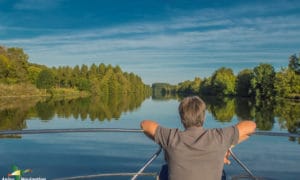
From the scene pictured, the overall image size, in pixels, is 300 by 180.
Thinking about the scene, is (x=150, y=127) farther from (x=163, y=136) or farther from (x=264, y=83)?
(x=264, y=83)

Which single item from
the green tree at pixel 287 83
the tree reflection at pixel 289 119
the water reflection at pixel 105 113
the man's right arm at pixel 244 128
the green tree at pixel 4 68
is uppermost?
the green tree at pixel 4 68

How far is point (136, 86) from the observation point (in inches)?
5472

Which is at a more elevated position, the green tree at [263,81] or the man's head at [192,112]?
the green tree at [263,81]

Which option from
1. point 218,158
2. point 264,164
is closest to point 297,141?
point 264,164

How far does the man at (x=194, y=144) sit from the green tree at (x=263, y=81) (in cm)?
7694

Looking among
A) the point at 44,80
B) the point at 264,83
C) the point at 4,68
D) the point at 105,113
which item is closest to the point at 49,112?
the point at 105,113

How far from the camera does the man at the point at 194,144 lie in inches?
95.7

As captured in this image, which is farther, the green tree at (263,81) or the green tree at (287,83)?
the green tree at (263,81)

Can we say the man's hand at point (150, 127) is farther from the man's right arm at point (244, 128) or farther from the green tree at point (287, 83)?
the green tree at point (287, 83)

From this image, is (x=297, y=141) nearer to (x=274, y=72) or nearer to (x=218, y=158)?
(x=218, y=158)

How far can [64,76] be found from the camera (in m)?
92.2

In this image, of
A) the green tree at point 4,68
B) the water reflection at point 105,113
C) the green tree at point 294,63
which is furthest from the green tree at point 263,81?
the green tree at point 4,68

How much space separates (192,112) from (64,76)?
3639 inches

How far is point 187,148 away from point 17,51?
77843mm
